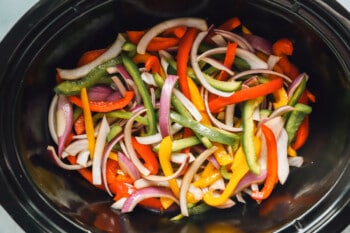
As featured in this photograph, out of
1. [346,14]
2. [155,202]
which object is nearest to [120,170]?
[155,202]

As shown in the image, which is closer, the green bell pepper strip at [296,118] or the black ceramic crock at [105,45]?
the black ceramic crock at [105,45]

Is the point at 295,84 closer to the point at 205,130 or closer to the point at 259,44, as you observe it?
the point at 259,44

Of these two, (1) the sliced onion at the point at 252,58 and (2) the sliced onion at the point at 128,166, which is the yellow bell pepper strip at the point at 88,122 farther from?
(1) the sliced onion at the point at 252,58

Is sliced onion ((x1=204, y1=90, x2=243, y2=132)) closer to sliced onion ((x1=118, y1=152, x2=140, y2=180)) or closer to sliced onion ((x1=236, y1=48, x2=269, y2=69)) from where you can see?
sliced onion ((x1=236, y1=48, x2=269, y2=69))

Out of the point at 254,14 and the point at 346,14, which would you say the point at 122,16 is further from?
the point at 346,14

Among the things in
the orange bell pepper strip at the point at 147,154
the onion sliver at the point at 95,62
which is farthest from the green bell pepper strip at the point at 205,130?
the onion sliver at the point at 95,62

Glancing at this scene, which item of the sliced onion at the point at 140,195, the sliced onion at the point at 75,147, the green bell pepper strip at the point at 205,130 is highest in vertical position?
the green bell pepper strip at the point at 205,130

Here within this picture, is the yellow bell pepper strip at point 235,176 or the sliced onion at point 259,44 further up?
the sliced onion at point 259,44
